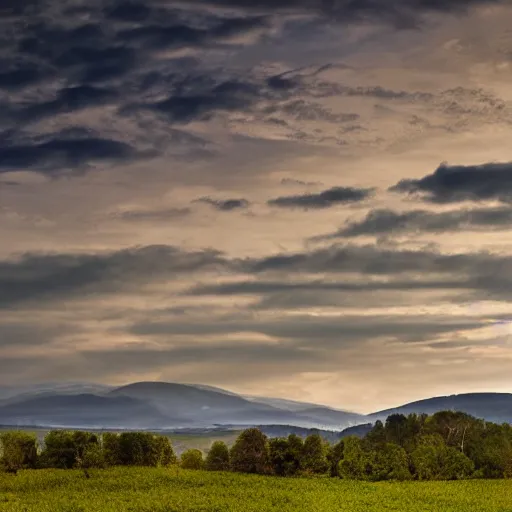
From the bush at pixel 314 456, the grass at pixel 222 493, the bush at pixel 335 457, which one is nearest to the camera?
the grass at pixel 222 493

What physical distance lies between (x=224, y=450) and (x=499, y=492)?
132ft

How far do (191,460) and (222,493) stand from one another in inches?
1172

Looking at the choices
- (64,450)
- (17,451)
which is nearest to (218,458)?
(64,450)

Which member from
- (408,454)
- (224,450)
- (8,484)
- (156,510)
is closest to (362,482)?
(408,454)

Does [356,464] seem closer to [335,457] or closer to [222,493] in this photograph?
[335,457]

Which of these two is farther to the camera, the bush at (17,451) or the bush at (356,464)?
the bush at (356,464)

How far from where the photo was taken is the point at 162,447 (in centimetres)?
12438

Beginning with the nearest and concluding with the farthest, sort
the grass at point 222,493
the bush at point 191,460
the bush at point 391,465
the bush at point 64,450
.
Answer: the grass at point 222,493 < the bush at point 391,465 < the bush at point 64,450 < the bush at point 191,460

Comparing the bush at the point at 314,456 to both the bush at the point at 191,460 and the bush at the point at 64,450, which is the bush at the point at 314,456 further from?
the bush at the point at 64,450

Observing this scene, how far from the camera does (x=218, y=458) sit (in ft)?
410

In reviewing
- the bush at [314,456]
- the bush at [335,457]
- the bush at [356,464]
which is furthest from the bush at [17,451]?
the bush at [356,464]

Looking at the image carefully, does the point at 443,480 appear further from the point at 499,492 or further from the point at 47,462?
the point at 47,462

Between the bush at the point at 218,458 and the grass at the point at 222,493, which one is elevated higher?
the bush at the point at 218,458

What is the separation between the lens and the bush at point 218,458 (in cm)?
12419
